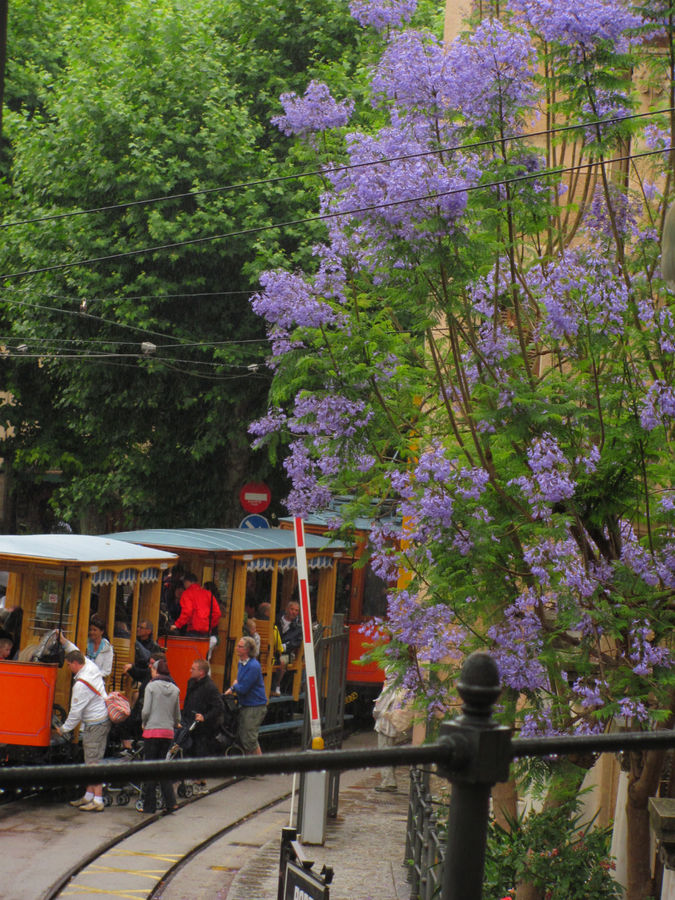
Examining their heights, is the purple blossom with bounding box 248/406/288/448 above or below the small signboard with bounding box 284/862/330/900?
above

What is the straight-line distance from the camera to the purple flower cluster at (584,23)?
7426mm

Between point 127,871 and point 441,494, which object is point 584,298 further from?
point 127,871

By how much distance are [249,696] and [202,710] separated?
134 centimetres

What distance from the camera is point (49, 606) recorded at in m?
16.4

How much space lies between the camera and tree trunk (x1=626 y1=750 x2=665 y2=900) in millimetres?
7707

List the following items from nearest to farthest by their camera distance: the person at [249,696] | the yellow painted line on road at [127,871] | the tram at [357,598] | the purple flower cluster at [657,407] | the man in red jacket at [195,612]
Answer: the purple flower cluster at [657,407]
the yellow painted line on road at [127,871]
the person at [249,696]
the man in red jacket at [195,612]
the tram at [357,598]

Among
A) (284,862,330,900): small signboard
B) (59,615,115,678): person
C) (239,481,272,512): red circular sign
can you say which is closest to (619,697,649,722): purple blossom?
(284,862,330,900): small signboard

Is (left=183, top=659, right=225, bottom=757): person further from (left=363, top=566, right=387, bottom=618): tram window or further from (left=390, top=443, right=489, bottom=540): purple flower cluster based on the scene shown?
(left=390, top=443, right=489, bottom=540): purple flower cluster

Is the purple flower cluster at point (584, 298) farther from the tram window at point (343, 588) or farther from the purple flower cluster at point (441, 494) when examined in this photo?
the tram window at point (343, 588)

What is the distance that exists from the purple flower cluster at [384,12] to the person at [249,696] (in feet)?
31.7

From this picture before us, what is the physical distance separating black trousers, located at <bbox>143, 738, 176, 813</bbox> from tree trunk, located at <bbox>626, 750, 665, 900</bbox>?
310 inches

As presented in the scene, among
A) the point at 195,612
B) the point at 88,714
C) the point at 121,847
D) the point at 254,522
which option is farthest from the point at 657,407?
the point at 254,522

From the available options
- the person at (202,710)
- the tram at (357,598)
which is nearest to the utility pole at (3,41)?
the person at (202,710)

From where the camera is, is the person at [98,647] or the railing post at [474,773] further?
the person at [98,647]
